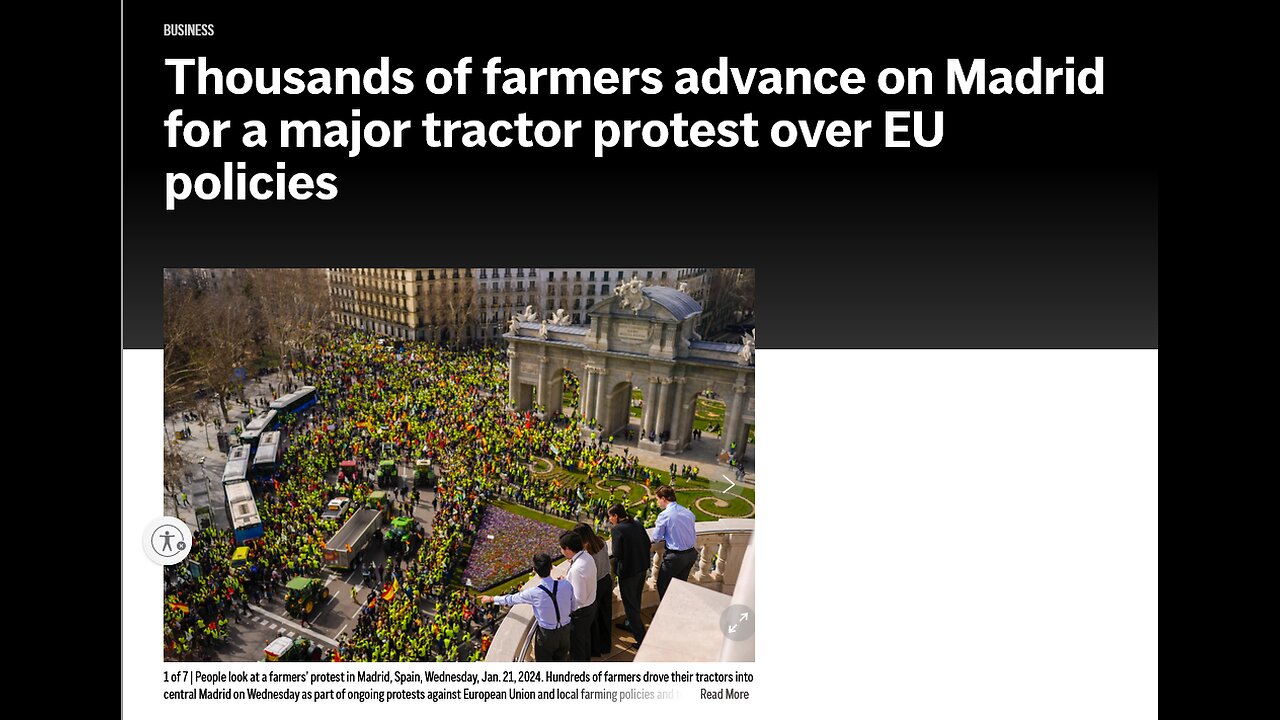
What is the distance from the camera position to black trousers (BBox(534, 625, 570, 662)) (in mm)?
5066

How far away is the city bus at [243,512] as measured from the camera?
6.62 meters

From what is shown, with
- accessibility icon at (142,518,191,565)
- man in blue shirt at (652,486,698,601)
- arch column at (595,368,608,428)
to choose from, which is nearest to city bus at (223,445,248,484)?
accessibility icon at (142,518,191,565)

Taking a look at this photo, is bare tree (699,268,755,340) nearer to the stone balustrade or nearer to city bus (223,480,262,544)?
the stone balustrade

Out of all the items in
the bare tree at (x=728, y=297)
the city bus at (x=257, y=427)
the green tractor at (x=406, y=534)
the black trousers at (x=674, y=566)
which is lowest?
the green tractor at (x=406, y=534)

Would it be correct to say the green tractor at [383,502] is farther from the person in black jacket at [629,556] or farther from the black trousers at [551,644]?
the person in black jacket at [629,556]

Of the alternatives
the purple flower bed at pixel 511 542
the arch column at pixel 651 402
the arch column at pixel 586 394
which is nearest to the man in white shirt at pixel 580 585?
the purple flower bed at pixel 511 542

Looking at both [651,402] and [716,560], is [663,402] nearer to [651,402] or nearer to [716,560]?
[651,402]

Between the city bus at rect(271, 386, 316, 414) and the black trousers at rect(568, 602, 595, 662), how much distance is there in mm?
5989

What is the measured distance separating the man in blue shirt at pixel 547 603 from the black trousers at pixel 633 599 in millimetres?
658

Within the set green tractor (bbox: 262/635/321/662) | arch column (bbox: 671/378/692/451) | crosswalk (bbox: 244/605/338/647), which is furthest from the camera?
arch column (bbox: 671/378/692/451)

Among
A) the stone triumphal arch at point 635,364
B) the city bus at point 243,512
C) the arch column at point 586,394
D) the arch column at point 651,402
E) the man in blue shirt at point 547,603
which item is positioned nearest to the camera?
the man in blue shirt at point 547,603

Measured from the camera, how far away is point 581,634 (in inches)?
208

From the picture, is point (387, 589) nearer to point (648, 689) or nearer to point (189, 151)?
point (648, 689)

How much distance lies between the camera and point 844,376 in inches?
216
